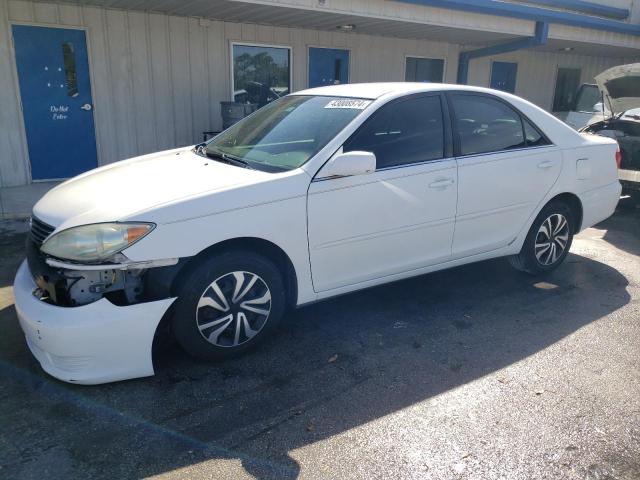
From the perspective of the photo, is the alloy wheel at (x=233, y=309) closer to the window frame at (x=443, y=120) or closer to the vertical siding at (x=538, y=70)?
the window frame at (x=443, y=120)

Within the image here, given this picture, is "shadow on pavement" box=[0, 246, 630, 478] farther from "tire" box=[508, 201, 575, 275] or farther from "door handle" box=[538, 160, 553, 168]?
"door handle" box=[538, 160, 553, 168]

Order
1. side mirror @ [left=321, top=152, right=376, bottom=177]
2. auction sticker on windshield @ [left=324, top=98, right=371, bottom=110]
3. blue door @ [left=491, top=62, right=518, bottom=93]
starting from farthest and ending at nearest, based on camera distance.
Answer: blue door @ [left=491, top=62, right=518, bottom=93] → auction sticker on windshield @ [left=324, top=98, right=371, bottom=110] → side mirror @ [left=321, top=152, right=376, bottom=177]

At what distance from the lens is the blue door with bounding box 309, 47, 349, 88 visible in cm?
1034

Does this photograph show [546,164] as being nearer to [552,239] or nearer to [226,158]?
[552,239]

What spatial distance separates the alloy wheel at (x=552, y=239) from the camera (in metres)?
4.75

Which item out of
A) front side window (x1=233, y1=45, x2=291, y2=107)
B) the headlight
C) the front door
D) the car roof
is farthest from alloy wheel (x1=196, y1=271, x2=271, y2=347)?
front side window (x1=233, y1=45, x2=291, y2=107)

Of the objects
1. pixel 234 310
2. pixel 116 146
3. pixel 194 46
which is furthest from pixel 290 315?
pixel 194 46

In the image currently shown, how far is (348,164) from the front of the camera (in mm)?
3352

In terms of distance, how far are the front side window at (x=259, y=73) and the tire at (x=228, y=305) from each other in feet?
22.7

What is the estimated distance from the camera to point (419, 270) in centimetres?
404

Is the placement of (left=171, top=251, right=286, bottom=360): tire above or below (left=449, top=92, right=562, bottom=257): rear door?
below

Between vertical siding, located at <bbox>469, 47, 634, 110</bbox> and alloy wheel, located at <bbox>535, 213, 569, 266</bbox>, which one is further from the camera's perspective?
vertical siding, located at <bbox>469, 47, 634, 110</bbox>

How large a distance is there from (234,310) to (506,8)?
915 cm

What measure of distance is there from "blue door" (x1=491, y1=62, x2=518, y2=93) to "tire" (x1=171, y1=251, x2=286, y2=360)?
12.7 metres
